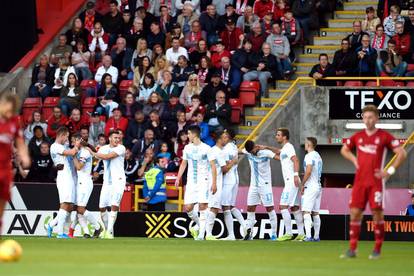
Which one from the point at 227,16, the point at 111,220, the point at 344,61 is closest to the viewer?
the point at 111,220

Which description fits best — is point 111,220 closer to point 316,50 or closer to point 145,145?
point 145,145

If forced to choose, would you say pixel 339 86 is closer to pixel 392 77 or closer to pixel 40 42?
pixel 392 77

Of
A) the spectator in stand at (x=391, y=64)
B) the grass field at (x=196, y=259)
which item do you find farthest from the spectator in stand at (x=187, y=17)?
the grass field at (x=196, y=259)

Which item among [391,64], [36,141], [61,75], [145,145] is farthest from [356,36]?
[36,141]

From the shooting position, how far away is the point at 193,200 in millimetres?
27312

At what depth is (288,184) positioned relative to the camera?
27.8 metres

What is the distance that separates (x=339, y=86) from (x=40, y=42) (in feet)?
35.1

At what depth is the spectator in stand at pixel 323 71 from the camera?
104 ft

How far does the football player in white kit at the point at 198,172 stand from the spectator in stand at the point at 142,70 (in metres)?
7.11

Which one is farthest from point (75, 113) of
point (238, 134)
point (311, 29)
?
point (311, 29)

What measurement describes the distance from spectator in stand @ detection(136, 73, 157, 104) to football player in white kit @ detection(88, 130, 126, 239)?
21.0 feet

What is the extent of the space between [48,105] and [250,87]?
5808 mm

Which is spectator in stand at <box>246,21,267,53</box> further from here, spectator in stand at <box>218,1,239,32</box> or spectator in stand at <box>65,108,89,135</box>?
spectator in stand at <box>65,108,89,135</box>

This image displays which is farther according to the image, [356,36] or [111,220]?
[356,36]
